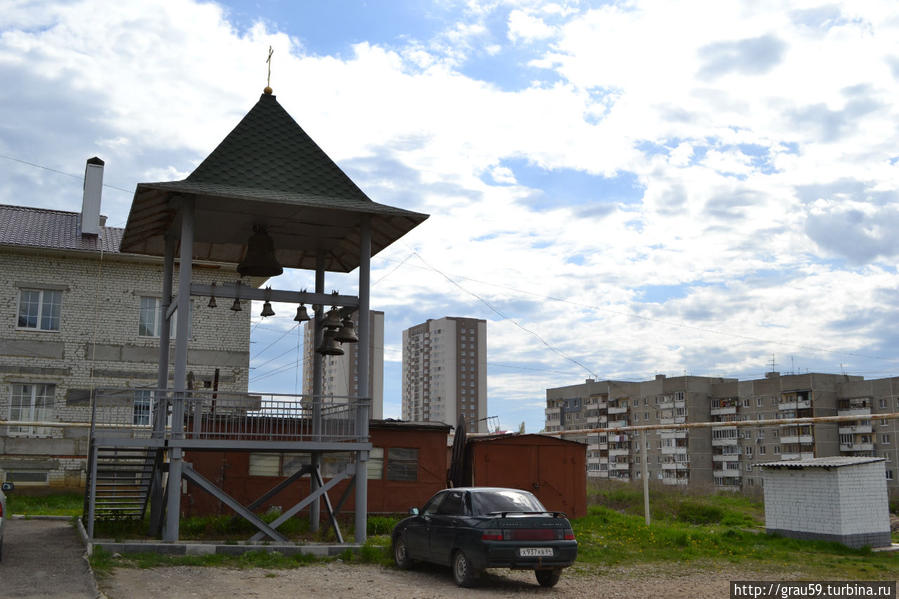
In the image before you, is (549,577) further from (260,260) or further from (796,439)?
(796,439)

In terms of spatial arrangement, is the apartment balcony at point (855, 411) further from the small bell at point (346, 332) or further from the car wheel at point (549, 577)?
the car wheel at point (549, 577)

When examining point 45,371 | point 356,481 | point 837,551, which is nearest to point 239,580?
point 356,481

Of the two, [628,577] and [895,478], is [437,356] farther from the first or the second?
[628,577]

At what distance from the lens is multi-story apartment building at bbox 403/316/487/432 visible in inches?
4798

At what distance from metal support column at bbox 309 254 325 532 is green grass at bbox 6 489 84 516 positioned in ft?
23.5

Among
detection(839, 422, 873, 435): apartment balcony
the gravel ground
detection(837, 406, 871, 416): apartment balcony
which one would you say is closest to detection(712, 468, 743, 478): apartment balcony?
detection(839, 422, 873, 435): apartment balcony

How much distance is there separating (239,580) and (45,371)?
20.9 metres

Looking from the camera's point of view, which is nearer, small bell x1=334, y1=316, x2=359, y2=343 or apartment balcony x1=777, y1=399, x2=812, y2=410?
small bell x1=334, y1=316, x2=359, y2=343

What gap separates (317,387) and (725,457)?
76902 mm

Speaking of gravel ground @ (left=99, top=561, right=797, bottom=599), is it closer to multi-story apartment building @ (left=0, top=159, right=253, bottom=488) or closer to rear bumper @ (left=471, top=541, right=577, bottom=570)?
rear bumper @ (left=471, top=541, right=577, bottom=570)

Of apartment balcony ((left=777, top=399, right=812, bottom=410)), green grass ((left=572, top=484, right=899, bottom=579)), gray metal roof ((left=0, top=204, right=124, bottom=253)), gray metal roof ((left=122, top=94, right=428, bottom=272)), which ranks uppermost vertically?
gray metal roof ((left=0, top=204, right=124, bottom=253))

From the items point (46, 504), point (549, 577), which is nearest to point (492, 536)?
point (549, 577)

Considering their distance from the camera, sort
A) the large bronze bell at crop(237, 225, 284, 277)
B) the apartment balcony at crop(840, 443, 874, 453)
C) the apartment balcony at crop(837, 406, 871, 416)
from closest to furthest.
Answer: the large bronze bell at crop(237, 225, 284, 277) < the apartment balcony at crop(840, 443, 874, 453) < the apartment balcony at crop(837, 406, 871, 416)

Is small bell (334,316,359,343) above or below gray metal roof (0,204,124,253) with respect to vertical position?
below
